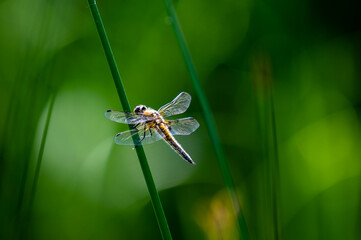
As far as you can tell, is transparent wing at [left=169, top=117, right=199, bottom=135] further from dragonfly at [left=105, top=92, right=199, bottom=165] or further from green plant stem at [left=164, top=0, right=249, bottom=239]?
green plant stem at [left=164, top=0, right=249, bottom=239]

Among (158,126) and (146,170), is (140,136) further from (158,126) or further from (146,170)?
(146,170)

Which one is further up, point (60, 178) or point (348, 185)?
point (60, 178)

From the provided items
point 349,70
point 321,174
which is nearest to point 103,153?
Result: point 321,174

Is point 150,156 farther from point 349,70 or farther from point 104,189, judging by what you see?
point 349,70

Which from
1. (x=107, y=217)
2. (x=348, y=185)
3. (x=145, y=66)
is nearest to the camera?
A: (x=348, y=185)

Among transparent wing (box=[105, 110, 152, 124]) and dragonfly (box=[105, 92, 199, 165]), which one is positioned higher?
transparent wing (box=[105, 110, 152, 124])

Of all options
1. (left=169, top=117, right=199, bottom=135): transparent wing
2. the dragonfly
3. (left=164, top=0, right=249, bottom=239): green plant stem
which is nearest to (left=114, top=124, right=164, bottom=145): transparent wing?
the dragonfly
